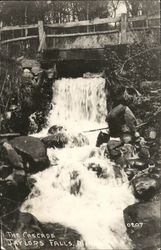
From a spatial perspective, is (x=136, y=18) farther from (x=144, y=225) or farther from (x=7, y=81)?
(x=144, y=225)

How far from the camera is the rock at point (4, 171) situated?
13.7ft

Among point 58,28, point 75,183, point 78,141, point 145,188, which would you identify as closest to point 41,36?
point 58,28

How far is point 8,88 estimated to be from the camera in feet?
17.7

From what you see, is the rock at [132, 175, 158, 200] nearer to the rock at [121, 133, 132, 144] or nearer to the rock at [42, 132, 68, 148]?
the rock at [121, 133, 132, 144]

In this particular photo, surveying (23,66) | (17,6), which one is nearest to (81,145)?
(23,66)

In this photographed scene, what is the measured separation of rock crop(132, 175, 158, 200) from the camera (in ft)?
12.9

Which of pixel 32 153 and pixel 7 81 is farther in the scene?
pixel 7 81

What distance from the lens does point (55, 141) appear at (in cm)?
Answer: 503

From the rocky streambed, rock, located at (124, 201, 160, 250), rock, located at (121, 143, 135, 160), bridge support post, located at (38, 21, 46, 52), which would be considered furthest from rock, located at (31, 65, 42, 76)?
rock, located at (124, 201, 160, 250)

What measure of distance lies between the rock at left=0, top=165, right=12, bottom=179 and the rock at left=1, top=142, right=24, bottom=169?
2.6 inches

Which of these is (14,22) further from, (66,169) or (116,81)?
(66,169)

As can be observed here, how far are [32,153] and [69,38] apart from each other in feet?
14.4

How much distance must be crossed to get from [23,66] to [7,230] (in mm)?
3071

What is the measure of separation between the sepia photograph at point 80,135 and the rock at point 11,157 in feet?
0.04
